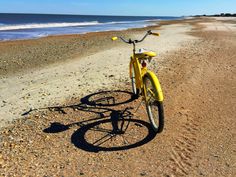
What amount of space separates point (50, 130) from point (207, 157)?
261cm

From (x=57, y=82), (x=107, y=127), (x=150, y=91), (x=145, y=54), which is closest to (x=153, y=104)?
(x=150, y=91)

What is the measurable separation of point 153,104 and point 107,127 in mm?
886

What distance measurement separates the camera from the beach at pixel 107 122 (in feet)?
15.4

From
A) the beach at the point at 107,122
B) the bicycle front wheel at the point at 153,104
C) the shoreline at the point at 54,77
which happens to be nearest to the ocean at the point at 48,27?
the shoreline at the point at 54,77

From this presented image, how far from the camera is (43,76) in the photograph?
1052cm

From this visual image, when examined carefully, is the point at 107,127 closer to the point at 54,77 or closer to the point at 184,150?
the point at 184,150

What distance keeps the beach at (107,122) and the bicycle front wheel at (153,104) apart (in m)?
0.19

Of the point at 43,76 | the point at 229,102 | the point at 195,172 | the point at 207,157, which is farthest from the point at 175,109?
the point at 43,76

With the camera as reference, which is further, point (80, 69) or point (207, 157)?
point (80, 69)

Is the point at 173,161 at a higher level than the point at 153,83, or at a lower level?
lower

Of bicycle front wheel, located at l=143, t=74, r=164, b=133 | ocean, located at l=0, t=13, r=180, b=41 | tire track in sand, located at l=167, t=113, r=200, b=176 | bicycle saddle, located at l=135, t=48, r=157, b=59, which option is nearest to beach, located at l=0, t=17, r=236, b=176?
tire track in sand, located at l=167, t=113, r=200, b=176

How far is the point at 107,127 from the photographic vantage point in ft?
19.6

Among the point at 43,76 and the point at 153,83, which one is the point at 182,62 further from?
the point at 153,83

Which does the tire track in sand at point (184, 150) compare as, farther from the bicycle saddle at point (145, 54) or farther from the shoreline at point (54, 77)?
the shoreline at point (54, 77)
